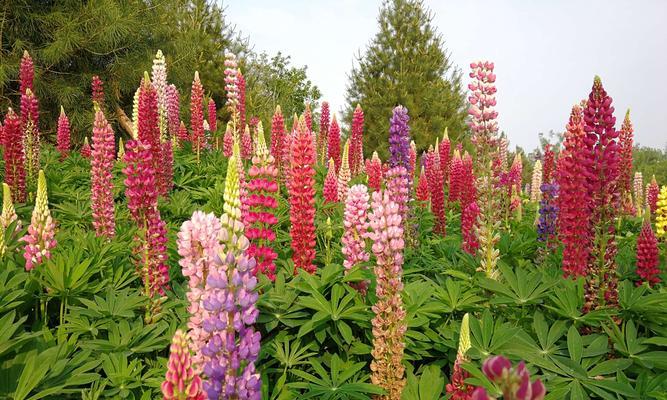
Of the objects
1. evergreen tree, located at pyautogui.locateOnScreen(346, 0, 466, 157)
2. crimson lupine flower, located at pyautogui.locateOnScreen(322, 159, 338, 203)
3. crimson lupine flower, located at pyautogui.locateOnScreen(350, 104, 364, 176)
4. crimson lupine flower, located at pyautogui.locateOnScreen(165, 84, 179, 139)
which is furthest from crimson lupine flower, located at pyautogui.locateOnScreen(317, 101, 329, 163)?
evergreen tree, located at pyautogui.locateOnScreen(346, 0, 466, 157)

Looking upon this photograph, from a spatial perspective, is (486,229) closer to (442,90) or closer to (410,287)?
(410,287)

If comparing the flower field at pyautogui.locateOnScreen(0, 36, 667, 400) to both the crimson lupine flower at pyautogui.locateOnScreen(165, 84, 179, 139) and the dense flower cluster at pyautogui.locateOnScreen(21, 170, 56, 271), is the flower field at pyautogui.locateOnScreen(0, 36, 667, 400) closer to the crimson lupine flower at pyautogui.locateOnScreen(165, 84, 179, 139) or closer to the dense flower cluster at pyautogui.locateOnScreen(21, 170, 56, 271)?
the dense flower cluster at pyautogui.locateOnScreen(21, 170, 56, 271)

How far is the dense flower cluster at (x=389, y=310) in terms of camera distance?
2.40 meters

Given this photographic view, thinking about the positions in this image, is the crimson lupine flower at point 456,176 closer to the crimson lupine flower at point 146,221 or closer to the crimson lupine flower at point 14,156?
the crimson lupine flower at point 146,221

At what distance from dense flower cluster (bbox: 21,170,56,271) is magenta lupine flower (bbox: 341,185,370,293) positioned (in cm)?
209

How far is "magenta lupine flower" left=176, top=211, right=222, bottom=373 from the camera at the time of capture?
199 cm

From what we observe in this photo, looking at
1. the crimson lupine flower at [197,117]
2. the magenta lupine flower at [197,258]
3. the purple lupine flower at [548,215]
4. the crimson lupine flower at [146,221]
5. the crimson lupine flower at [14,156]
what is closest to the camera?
the magenta lupine flower at [197,258]

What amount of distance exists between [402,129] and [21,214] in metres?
4.35

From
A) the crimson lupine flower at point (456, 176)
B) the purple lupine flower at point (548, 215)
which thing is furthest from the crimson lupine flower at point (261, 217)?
the crimson lupine flower at point (456, 176)

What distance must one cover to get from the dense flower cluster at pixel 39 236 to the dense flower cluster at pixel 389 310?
2380 mm

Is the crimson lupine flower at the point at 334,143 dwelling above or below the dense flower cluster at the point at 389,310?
above

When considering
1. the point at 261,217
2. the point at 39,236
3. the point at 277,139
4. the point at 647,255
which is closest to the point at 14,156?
the point at 39,236

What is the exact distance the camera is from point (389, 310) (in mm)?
2412

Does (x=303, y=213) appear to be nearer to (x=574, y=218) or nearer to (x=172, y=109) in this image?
(x=574, y=218)
